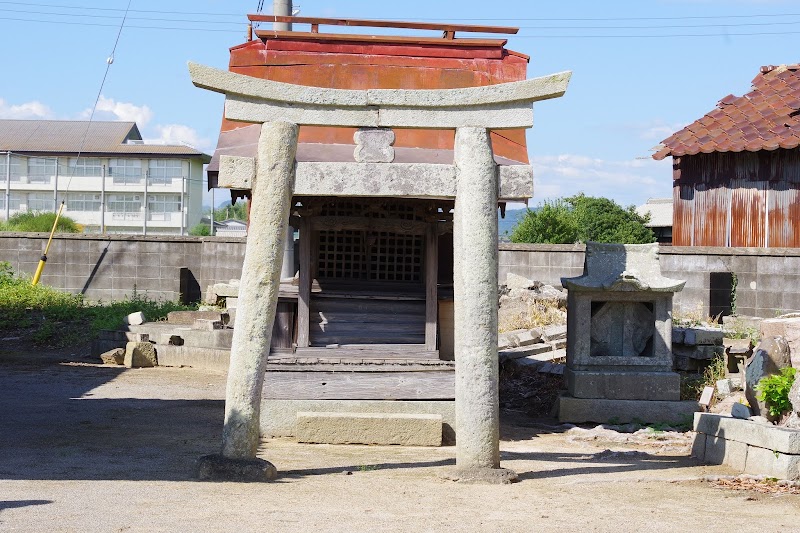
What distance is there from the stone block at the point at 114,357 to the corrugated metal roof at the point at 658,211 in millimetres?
27911

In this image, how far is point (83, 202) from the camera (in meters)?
59.5

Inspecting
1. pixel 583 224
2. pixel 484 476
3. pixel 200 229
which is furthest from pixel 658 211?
pixel 484 476

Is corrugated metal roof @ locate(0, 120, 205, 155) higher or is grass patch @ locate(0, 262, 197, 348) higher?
corrugated metal roof @ locate(0, 120, 205, 155)

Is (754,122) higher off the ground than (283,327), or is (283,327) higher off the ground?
(754,122)

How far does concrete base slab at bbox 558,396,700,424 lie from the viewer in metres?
12.5

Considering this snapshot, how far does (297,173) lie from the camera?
8.85 m

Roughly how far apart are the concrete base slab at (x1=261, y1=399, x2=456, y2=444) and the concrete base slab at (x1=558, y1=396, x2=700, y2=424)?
217cm

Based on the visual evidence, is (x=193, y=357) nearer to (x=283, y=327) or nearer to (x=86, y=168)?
(x=283, y=327)

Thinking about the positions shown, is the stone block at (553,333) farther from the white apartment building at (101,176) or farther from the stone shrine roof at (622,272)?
the white apartment building at (101,176)

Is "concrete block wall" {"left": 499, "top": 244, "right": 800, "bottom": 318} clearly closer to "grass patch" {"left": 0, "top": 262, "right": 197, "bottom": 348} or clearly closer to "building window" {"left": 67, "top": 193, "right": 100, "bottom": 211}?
"grass patch" {"left": 0, "top": 262, "right": 197, "bottom": 348}

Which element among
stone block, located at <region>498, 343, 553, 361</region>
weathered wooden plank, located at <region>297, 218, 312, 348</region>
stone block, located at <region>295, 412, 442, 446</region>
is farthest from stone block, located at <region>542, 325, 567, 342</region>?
stone block, located at <region>295, 412, 442, 446</region>

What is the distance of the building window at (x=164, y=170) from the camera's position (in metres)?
56.3

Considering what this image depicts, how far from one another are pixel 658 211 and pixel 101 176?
107 feet

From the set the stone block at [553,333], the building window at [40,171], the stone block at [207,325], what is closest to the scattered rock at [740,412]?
the stone block at [553,333]
